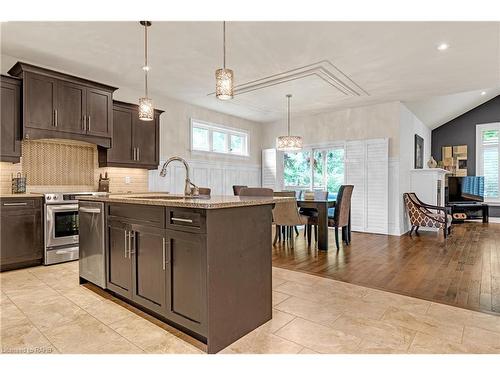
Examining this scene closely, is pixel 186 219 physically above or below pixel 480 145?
below

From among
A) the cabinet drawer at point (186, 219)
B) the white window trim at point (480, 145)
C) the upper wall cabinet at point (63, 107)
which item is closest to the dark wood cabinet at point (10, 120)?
the upper wall cabinet at point (63, 107)

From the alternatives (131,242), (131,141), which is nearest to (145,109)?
(131,242)

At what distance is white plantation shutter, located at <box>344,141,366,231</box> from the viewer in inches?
264

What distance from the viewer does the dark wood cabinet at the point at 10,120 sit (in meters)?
3.65

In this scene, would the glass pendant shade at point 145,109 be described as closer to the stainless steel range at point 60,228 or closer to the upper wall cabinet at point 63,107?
the upper wall cabinet at point 63,107

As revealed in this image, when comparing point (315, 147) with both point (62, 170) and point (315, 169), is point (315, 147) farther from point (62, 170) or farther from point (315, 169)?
point (62, 170)

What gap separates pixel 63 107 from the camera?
4.11 metres

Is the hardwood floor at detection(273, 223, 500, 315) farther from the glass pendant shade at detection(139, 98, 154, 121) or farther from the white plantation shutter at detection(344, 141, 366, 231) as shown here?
the glass pendant shade at detection(139, 98, 154, 121)

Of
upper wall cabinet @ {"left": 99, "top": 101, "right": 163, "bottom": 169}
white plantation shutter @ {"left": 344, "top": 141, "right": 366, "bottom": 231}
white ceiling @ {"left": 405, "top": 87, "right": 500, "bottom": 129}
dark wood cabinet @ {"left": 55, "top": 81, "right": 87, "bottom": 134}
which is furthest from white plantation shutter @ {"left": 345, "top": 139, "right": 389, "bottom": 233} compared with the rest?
dark wood cabinet @ {"left": 55, "top": 81, "right": 87, "bottom": 134}

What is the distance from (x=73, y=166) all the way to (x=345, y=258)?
435 cm

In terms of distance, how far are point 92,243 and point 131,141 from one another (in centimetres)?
257

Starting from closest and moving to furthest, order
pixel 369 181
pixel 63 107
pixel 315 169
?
pixel 63 107
pixel 369 181
pixel 315 169

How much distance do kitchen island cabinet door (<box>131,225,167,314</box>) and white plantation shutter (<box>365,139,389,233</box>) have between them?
17.8 ft
